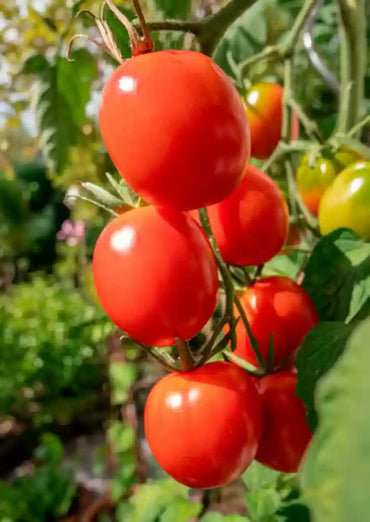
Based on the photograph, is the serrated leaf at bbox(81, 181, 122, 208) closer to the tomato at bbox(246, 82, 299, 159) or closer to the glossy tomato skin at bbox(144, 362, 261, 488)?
the glossy tomato skin at bbox(144, 362, 261, 488)

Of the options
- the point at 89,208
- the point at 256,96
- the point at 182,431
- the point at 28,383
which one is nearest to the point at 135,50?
the point at 182,431

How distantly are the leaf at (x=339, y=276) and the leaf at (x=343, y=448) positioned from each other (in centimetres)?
23

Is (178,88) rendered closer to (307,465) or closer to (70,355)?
(307,465)

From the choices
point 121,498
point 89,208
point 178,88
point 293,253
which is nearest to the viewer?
point 178,88

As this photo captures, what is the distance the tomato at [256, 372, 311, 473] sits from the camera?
36 centimetres

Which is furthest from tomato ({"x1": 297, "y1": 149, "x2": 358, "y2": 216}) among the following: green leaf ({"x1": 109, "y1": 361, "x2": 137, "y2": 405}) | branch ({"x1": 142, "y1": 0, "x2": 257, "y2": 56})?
green leaf ({"x1": 109, "y1": 361, "x2": 137, "y2": 405})

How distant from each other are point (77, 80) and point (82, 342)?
1.79 metres

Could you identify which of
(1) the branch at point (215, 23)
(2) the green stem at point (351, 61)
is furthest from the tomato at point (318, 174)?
(1) the branch at point (215, 23)

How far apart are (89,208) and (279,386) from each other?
5.23 ft

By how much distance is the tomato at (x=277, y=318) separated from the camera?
385mm

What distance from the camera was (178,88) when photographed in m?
0.29

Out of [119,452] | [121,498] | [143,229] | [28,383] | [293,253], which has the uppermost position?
[143,229]

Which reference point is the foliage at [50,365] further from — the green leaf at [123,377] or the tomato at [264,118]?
the tomato at [264,118]

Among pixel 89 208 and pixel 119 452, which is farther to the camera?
pixel 89 208
